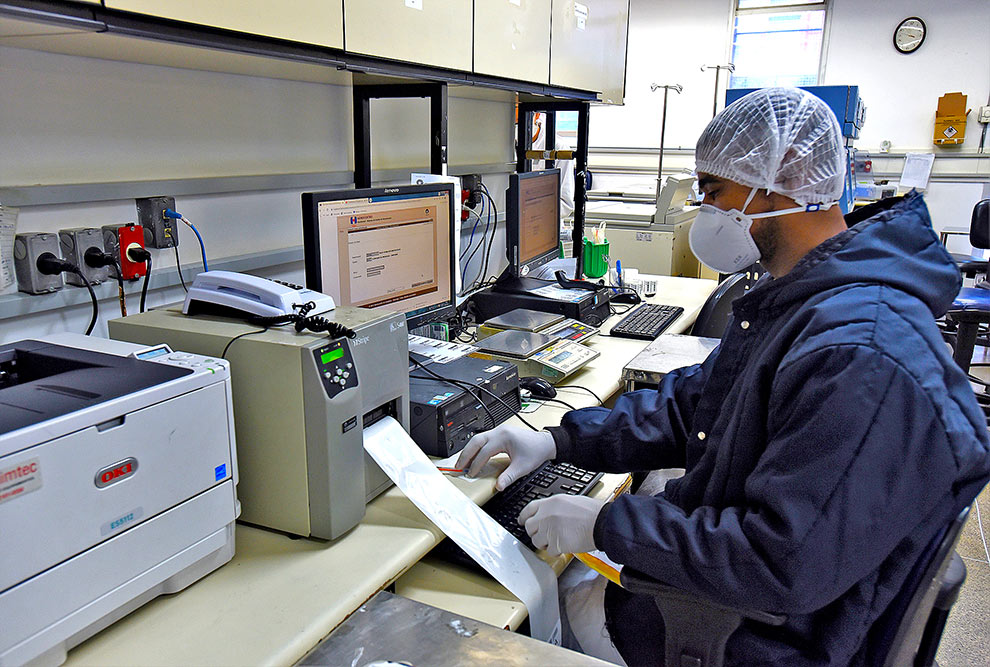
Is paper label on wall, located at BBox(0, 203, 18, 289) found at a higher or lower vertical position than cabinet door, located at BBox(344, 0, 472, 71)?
lower

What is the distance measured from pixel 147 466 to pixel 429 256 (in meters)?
0.97

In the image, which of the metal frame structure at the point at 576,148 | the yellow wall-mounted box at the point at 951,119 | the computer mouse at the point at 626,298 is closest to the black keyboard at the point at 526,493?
the computer mouse at the point at 626,298

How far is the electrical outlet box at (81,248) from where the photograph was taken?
1.32m

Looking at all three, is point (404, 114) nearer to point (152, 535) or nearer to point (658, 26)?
point (152, 535)

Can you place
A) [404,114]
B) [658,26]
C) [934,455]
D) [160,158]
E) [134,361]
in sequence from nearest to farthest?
[934,455] → [134,361] → [160,158] → [404,114] → [658,26]

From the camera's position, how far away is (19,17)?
901 mm

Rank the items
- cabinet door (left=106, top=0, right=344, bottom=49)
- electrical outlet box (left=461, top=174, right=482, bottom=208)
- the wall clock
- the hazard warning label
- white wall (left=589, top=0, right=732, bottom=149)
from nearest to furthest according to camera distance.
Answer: the hazard warning label
cabinet door (left=106, top=0, right=344, bottom=49)
electrical outlet box (left=461, top=174, right=482, bottom=208)
the wall clock
white wall (left=589, top=0, right=732, bottom=149)

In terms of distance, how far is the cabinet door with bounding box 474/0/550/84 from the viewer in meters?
1.83

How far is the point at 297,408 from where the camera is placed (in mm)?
1044

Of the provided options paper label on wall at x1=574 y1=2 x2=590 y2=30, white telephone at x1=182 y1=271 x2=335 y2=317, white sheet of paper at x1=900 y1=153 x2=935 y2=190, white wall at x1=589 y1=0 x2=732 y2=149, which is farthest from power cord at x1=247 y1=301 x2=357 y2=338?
white sheet of paper at x1=900 y1=153 x2=935 y2=190

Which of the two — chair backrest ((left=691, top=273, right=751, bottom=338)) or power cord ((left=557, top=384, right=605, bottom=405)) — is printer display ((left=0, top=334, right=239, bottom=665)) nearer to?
power cord ((left=557, top=384, right=605, bottom=405))

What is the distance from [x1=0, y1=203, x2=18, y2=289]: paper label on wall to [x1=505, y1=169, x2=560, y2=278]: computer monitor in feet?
4.32

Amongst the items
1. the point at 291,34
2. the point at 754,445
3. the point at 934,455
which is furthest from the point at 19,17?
the point at 934,455

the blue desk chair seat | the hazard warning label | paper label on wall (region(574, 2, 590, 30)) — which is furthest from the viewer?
the blue desk chair seat
